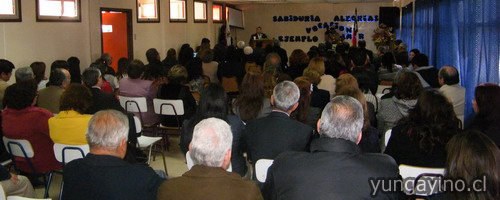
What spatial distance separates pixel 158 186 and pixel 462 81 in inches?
215

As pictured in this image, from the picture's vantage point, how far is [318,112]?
4.72m

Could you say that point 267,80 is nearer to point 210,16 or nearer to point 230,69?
point 230,69

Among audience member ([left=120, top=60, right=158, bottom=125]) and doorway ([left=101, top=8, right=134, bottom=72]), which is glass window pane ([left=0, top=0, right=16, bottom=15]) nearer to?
audience member ([left=120, top=60, right=158, bottom=125])

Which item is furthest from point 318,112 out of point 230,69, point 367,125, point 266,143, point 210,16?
point 210,16

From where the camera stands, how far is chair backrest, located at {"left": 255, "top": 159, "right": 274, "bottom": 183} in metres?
3.39

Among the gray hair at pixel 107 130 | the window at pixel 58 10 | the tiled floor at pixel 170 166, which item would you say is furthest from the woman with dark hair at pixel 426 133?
the window at pixel 58 10

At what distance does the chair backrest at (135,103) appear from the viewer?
6.25 meters

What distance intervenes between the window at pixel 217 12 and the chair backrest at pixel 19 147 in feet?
39.4

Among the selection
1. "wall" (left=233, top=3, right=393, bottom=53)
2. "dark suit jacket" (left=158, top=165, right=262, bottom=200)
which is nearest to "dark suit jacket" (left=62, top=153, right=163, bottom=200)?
"dark suit jacket" (left=158, top=165, right=262, bottom=200)

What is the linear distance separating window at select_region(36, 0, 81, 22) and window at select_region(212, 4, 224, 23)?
7.44 m

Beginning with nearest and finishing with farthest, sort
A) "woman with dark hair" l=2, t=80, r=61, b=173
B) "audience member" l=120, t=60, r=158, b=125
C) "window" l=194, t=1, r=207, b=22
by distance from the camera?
"woman with dark hair" l=2, t=80, r=61, b=173 < "audience member" l=120, t=60, r=158, b=125 < "window" l=194, t=1, r=207, b=22

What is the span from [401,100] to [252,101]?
1.38 m

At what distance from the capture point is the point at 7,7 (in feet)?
23.4

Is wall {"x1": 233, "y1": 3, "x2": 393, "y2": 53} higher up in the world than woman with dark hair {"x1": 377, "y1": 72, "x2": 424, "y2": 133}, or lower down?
higher up
